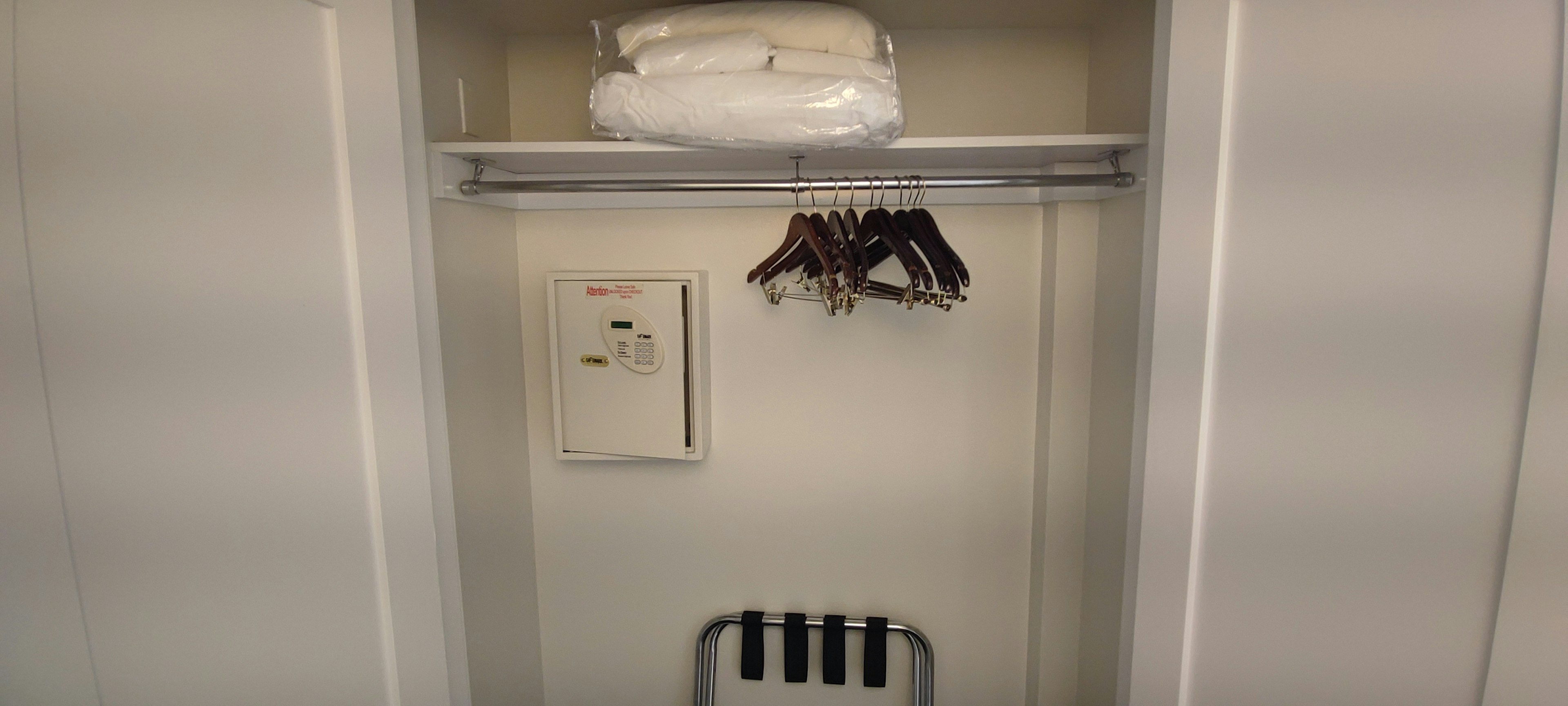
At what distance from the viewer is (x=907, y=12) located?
1298mm

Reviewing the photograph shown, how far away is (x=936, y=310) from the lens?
1.48 meters

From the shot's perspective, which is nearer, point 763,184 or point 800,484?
point 763,184

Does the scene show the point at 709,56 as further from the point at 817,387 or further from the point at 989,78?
the point at 817,387

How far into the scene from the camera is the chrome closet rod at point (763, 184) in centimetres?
120

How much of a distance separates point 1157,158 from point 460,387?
1193 mm

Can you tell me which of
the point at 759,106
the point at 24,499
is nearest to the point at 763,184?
the point at 759,106

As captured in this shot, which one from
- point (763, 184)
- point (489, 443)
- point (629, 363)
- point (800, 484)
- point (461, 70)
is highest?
point (461, 70)

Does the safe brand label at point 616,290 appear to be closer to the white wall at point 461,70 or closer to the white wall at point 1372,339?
the white wall at point 461,70

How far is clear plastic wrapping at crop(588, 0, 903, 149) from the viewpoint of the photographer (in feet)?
3.59

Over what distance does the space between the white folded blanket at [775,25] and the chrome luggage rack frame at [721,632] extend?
1.16m

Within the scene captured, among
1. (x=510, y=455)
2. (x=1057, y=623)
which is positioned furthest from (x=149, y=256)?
(x=1057, y=623)

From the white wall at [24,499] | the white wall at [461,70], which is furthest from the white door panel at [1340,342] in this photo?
the white wall at [24,499]

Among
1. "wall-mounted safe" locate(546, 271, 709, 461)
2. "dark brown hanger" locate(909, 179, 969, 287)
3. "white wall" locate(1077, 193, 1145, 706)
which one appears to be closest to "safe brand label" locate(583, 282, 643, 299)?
"wall-mounted safe" locate(546, 271, 709, 461)

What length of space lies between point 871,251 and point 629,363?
529mm
